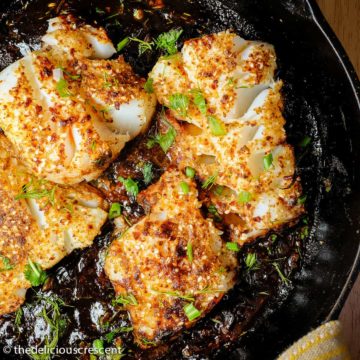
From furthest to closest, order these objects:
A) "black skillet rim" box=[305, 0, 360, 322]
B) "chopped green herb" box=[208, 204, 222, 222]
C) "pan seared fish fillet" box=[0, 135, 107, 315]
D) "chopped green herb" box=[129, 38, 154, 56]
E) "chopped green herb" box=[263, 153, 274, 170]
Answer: "chopped green herb" box=[129, 38, 154, 56] → "chopped green herb" box=[208, 204, 222, 222] → "pan seared fish fillet" box=[0, 135, 107, 315] → "chopped green herb" box=[263, 153, 274, 170] → "black skillet rim" box=[305, 0, 360, 322]

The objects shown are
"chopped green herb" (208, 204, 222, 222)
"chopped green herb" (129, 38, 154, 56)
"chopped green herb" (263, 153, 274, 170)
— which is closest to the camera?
"chopped green herb" (263, 153, 274, 170)

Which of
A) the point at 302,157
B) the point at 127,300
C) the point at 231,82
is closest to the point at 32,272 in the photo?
the point at 127,300

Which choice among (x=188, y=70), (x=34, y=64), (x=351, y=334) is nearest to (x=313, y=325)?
(x=351, y=334)

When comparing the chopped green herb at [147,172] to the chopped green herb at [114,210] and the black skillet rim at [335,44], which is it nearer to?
the chopped green herb at [114,210]

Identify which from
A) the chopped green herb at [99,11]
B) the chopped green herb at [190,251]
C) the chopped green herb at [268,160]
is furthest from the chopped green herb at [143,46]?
the chopped green herb at [190,251]

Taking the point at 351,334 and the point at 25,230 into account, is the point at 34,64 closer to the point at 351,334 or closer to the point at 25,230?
the point at 25,230

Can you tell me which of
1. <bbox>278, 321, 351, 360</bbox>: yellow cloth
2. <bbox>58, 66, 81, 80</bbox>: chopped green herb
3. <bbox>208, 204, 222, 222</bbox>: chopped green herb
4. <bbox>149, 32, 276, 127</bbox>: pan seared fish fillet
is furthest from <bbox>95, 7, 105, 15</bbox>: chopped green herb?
<bbox>278, 321, 351, 360</bbox>: yellow cloth

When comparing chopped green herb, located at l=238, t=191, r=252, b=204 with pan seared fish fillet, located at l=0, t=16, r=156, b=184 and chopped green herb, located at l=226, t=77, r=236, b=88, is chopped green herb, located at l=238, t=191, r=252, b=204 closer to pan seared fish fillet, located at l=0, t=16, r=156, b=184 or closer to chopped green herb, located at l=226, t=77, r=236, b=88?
chopped green herb, located at l=226, t=77, r=236, b=88
